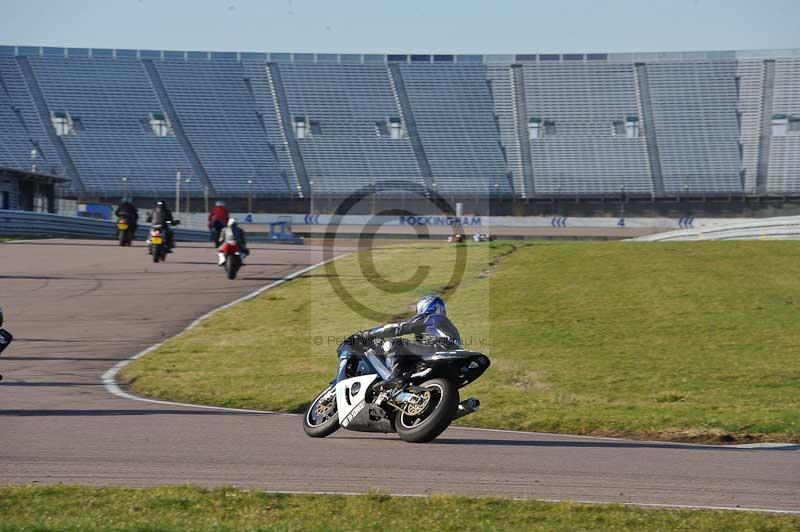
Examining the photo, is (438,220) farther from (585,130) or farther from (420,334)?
(420,334)

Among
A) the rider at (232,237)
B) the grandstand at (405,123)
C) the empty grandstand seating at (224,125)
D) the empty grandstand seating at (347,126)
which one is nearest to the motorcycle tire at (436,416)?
the rider at (232,237)

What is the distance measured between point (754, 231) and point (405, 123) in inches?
1648

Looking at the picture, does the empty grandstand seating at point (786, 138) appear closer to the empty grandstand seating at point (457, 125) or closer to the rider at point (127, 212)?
the empty grandstand seating at point (457, 125)

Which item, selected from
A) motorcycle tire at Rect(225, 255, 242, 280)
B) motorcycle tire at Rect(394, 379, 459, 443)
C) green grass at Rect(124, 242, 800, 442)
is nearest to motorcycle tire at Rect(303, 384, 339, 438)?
motorcycle tire at Rect(394, 379, 459, 443)

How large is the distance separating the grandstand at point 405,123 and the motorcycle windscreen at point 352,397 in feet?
192

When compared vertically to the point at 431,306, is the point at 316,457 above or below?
below

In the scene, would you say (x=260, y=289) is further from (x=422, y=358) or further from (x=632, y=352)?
(x=422, y=358)

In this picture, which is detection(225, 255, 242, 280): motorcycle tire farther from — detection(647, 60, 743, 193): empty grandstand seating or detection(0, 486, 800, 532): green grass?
detection(647, 60, 743, 193): empty grandstand seating

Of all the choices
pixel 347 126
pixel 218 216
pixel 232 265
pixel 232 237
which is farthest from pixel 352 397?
pixel 347 126

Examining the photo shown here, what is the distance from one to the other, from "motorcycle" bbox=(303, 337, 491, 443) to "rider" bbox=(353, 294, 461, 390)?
0.14ft

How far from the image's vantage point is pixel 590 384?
12844 millimetres

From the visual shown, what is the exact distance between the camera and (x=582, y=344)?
15.5m

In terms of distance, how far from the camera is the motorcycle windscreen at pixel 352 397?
9102mm

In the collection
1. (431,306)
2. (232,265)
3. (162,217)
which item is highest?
(162,217)
